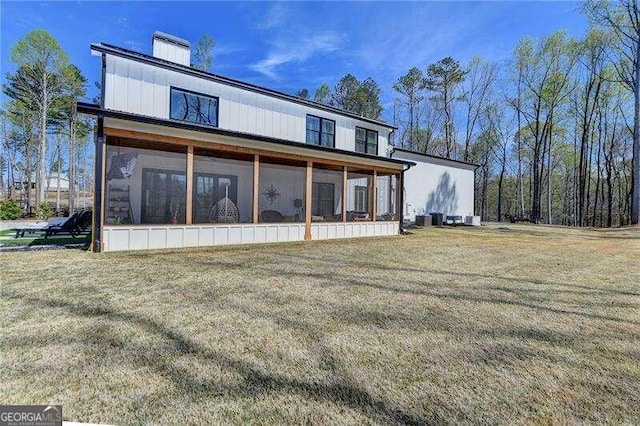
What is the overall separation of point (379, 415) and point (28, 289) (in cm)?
→ 486

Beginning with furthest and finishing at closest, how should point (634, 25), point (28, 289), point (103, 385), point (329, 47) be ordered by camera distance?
1. point (329, 47)
2. point (634, 25)
3. point (28, 289)
4. point (103, 385)

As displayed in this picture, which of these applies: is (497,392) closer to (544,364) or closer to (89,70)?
(544,364)

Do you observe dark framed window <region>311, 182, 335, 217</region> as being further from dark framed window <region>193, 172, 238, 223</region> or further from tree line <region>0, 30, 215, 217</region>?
tree line <region>0, 30, 215, 217</region>

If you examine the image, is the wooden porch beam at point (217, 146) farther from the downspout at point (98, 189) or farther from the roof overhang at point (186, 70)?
the roof overhang at point (186, 70)

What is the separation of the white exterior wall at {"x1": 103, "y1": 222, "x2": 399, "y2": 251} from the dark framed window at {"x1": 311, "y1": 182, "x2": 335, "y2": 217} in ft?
13.8

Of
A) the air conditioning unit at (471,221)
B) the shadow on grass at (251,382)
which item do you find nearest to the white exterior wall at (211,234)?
the shadow on grass at (251,382)

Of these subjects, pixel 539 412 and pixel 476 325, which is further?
pixel 476 325

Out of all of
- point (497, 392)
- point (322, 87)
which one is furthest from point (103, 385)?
point (322, 87)

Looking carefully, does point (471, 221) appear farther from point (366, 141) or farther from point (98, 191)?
point (98, 191)

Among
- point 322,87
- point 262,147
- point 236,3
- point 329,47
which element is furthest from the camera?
point 322,87

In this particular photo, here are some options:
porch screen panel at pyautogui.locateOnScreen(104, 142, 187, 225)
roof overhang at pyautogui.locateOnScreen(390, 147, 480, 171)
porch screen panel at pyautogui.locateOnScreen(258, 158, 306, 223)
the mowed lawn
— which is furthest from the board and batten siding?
the mowed lawn

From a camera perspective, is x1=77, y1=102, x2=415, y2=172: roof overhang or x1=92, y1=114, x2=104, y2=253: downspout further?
x1=77, y1=102, x2=415, y2=172: roof overhang

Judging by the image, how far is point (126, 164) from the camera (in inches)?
384

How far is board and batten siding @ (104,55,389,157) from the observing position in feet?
32.2
